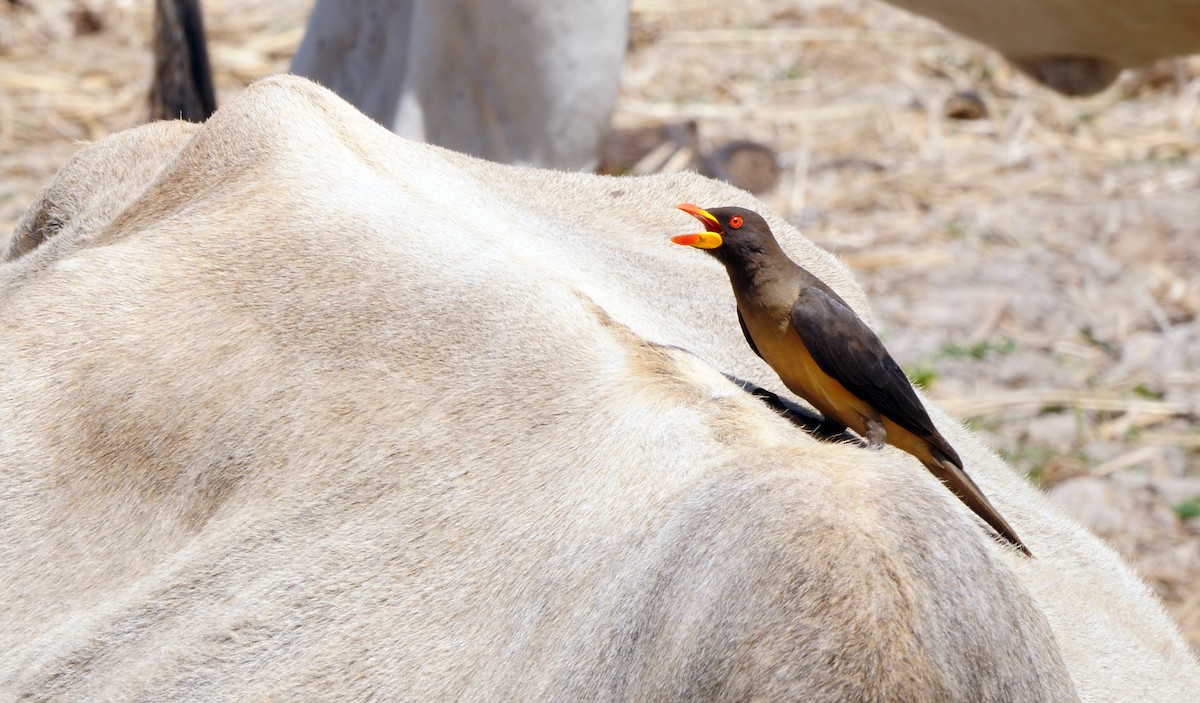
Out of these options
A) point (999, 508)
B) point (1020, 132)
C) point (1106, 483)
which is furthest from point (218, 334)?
point (1020, 132)

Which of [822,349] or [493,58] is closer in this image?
[822,349]

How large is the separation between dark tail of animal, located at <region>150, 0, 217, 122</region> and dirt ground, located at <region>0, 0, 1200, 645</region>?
50.7 inches

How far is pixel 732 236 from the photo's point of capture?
6.32 feet

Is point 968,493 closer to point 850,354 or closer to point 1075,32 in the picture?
point 850,354

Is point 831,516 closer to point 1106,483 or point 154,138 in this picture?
point 154,138

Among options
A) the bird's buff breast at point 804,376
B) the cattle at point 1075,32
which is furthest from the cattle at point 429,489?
the cattle at point 1075,32

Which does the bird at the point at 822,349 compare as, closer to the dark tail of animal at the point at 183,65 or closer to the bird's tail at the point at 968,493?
the bird's tail at the point at 968,493

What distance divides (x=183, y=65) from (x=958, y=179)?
13.7ft

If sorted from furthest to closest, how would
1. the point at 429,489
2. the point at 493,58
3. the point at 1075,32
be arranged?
the point at 1075,32 < the point at 493,58 < the point at 429,489

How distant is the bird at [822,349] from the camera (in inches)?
72.8

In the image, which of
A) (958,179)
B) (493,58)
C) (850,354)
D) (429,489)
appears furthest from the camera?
(958,179)

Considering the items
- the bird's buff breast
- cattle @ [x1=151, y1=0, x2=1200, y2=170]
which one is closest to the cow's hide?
cattle @ [x1=151, y1=0, x2=1200, y2=170]

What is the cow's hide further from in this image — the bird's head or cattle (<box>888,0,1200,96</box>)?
the bird's head

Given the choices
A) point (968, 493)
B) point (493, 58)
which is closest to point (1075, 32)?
point (493, 58)
